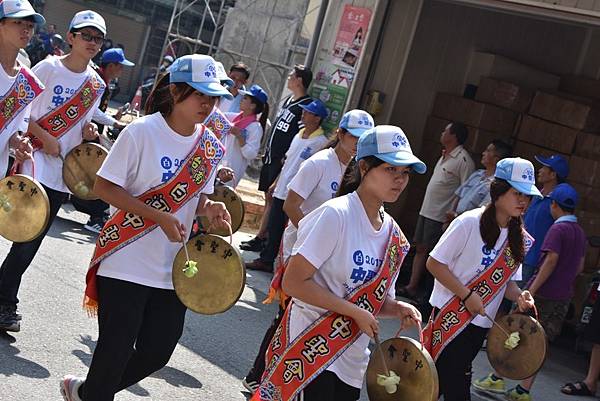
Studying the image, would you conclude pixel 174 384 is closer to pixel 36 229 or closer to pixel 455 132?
pixel 36 229

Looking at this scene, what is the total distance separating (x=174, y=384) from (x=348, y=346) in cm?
244

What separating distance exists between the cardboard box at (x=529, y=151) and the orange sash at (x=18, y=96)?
752 centimetres

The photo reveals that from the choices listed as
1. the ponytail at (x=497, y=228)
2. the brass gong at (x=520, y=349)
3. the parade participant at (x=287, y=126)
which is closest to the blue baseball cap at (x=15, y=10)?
the ponytail at (x=497, y=228)

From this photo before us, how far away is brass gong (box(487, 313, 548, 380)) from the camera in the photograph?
5.65 m

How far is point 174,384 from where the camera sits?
657 centimetres

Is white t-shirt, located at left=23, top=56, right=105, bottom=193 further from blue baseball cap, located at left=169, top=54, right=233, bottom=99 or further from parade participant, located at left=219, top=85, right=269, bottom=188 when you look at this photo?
parade participant, located at left=219, top=85, right=269, bottom=188

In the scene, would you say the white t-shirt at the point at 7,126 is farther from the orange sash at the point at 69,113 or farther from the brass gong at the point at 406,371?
the brass gong at the point at 406,371

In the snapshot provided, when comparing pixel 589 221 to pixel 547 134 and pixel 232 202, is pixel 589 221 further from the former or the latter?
pixel 232 202

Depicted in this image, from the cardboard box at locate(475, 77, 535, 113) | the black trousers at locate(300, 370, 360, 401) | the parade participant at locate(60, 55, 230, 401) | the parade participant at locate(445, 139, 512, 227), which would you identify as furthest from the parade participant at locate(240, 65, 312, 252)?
the black trousers at locate(300, 370, 360, 401)

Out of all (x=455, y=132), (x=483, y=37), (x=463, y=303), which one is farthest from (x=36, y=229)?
(x=483, y=37)

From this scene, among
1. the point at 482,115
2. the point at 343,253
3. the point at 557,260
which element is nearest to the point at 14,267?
the point at 343,253

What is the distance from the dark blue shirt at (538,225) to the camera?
9555 millimetres

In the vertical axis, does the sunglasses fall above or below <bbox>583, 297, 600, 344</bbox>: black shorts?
above

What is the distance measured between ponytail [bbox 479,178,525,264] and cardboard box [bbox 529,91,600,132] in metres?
6.23
